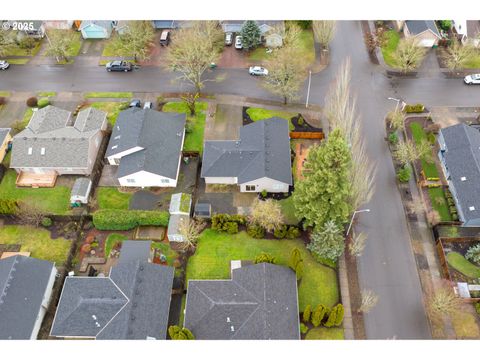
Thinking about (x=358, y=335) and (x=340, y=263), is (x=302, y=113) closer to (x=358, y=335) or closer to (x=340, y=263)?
(x=340, y=263)

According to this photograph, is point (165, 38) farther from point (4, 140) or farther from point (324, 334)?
point (324, 334)

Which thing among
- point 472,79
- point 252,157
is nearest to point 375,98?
point 472,79

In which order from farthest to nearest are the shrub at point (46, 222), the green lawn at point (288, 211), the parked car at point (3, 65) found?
1. the parked car at point (3, 65)
2. the green lawn at point (288, 211)
3. the shrub at point (46, 222)

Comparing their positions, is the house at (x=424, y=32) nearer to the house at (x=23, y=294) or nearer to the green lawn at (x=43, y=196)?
the green lawn at (x=43, y=196)

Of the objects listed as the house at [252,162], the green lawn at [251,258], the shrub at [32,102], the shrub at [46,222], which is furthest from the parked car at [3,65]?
the green lawn at [251,258]

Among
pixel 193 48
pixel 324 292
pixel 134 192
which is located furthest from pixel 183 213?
pixel 193 48

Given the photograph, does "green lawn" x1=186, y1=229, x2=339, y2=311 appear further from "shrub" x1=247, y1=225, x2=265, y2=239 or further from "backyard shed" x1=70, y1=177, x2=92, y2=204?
"backyard shed" x1=70, y1=177, x2=92, y2=204
